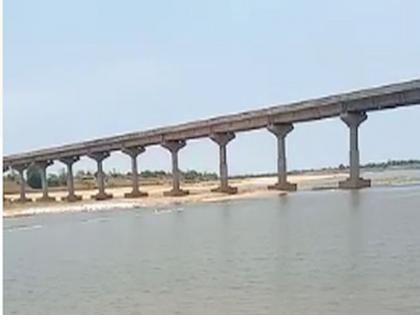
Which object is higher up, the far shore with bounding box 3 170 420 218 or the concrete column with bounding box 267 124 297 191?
the concrete column with bounding box 267 124 297 191

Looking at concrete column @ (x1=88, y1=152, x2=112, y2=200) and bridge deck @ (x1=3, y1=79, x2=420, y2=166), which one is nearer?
bridge deck @ (x1=3, y1=79, x2=420, y2=166)

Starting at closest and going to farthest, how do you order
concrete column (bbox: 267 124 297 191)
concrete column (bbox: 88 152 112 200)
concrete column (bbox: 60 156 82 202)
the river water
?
the river water → concrete column (bbox: 267 124 297 191) → concrete column (bbox: 88 152 112 200) → concrete column (bbox: 60 156 82 202)

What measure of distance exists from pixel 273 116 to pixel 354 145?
1163 centimetres

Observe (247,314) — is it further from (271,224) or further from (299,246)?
(271,224)

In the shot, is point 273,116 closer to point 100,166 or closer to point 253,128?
point 253,128

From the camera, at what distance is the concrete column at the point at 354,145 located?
78250 mm

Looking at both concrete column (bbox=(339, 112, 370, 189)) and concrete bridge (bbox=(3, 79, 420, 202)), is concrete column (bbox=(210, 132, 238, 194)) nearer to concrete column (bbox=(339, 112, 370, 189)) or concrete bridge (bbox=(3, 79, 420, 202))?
concrete bridge (bbox=(3, 79, 420, 202))

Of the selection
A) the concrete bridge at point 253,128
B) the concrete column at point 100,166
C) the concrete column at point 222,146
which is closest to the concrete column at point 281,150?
the concrete bridge at point 253,128

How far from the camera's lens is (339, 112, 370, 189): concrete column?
257ft

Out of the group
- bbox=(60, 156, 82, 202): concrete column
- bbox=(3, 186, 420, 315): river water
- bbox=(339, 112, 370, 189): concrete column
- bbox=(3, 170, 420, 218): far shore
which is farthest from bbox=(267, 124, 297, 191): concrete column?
bbox=(3, 186, 420, 315): river water

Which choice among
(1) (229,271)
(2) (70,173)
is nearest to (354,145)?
(2) (70,173)

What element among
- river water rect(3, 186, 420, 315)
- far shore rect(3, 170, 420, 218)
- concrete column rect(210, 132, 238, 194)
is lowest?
far shore rect(3, 170, 420, 218)

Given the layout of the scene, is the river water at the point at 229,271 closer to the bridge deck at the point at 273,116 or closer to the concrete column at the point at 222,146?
the bridge deck at the point at 273,116

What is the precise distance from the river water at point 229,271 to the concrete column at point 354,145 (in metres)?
43.1
